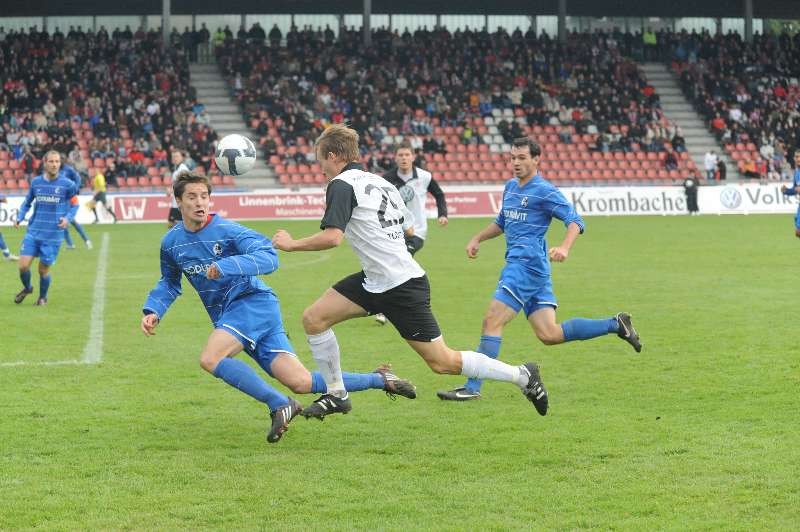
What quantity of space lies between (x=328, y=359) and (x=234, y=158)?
372 cm

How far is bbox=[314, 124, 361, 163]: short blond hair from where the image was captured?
7.16 metres

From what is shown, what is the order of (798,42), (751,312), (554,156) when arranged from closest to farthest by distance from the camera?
(751,312)
(554,156)
(798,42)

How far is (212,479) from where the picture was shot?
638 centimetres

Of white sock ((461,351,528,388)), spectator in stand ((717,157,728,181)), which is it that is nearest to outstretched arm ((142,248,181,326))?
white sock ((461,351,528,388))

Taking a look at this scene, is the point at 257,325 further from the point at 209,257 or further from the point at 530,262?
the point at 530,262

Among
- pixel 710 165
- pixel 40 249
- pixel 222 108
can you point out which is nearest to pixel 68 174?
pixel 40 249

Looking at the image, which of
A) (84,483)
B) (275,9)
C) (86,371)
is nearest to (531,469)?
(84,483)

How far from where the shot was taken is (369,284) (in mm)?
7391

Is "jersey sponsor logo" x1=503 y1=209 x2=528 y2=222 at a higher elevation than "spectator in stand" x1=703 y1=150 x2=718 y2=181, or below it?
higher

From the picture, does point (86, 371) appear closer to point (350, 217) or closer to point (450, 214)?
point (350, 217)

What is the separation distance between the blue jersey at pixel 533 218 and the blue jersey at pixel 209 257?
7.99 feet

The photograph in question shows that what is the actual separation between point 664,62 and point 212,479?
49.5 meters

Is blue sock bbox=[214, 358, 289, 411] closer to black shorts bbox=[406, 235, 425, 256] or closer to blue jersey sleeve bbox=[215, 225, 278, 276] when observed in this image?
blue jersey sleeve bbox=[215, 225, 278, 276]

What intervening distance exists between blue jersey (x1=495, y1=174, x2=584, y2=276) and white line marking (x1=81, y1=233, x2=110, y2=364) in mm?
4159
